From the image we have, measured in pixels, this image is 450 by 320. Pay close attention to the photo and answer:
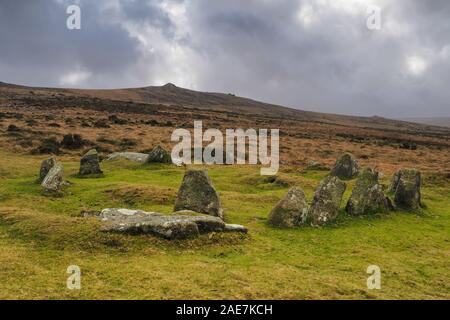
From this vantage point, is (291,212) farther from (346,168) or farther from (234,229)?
(346,168)

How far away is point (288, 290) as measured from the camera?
39.2 ft

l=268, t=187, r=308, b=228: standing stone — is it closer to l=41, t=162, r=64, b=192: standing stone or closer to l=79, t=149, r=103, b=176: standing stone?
l=41, t=162, r=64, b=192: standing stone

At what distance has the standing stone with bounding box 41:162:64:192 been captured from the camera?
25.5m

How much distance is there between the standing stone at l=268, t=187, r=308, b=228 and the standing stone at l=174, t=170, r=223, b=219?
2621mm

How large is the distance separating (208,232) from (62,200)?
10881mm

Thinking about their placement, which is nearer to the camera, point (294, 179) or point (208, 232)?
point (208, 232)

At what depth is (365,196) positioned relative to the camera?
22359mm

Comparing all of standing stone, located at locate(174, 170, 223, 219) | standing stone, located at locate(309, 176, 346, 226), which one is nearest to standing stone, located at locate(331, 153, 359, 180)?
standing stone, located at locate(309, 176, 346, 226)

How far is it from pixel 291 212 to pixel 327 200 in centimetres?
211

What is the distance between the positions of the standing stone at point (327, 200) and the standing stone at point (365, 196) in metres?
1.28

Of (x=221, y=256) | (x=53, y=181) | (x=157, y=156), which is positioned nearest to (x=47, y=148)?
(x=157, y=156)

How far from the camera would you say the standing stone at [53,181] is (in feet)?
83.7
